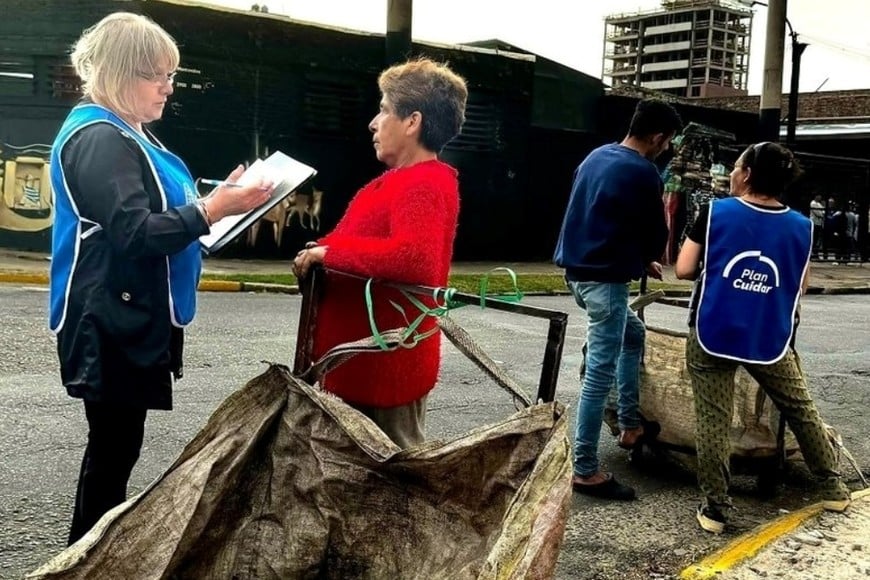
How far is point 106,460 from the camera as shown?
2584mm

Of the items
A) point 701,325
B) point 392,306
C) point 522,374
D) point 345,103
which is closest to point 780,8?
point 345,103

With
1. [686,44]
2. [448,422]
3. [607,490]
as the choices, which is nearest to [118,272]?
[607,490]

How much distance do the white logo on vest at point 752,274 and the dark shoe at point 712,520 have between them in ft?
3.13

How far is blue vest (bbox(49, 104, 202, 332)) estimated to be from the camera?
2406mm

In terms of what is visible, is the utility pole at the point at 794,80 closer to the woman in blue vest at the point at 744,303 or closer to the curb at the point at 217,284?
the curb at the point at 217,284

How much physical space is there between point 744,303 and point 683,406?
838 mm

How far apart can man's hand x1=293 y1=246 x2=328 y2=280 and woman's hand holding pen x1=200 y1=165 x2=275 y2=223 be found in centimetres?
22

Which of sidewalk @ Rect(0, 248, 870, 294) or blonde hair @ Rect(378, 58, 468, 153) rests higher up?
blonde hair @ Rect(378, 58, 468, 153)

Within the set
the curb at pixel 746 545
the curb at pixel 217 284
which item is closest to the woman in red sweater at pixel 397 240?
the curb at pixel 746 545

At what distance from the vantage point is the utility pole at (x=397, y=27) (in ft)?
46.2

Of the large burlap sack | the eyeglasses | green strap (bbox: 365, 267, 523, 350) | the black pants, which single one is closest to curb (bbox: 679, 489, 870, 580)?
the large burlap sack

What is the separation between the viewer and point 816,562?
11.3ft

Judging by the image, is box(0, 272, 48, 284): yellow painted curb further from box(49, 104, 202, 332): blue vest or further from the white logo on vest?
the white logo on vest

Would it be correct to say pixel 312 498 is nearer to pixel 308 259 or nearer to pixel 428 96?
pixel 308 259
